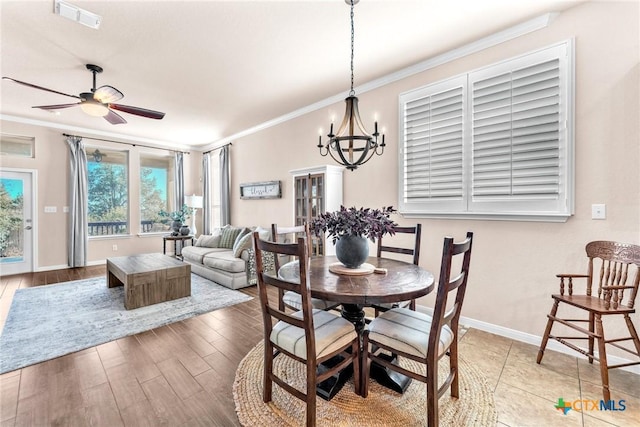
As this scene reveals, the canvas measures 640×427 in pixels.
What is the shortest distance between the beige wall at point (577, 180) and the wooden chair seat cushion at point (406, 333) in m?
1.32

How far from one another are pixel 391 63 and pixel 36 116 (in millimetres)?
6059

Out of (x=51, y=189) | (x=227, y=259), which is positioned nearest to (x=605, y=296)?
(x=227, y=259)

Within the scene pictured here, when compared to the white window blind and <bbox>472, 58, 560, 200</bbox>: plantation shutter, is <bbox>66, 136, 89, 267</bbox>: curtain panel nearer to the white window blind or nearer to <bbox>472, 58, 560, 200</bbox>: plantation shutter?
the white window blind

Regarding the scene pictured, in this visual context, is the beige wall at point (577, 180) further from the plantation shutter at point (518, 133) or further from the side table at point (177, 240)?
the side table at point (177, 240)

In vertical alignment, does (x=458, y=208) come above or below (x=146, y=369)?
above

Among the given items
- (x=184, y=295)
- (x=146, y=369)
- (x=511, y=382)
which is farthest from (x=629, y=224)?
(x=184, y=295)

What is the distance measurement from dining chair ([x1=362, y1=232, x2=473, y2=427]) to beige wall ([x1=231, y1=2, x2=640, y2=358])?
127cm

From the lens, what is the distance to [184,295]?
3.65 metres

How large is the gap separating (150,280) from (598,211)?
4.47m

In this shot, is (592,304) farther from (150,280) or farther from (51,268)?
(51,268)

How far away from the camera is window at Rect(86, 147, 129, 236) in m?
5.87

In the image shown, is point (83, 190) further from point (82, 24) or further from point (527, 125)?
point (527, 125)

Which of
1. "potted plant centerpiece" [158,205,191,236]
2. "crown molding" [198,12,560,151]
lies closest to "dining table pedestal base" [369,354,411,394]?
"crown molding" [198,12,560,151]

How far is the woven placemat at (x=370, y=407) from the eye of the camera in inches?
62.6
